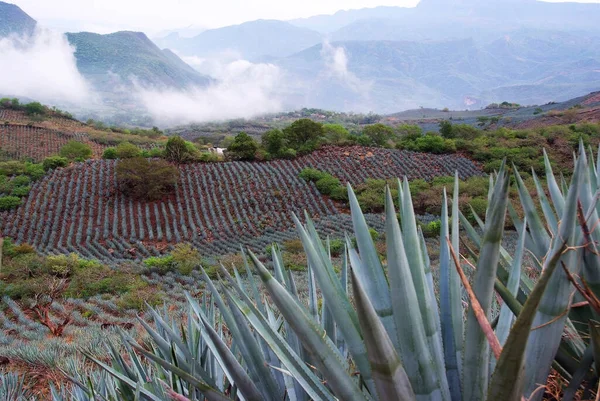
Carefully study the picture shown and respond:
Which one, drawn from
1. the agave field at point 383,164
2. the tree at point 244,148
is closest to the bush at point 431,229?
the agave field at point 383,164

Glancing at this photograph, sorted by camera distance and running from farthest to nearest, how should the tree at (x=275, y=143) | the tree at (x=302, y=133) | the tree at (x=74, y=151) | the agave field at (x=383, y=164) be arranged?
the tree at (x=74, y=151) → the tree at (x=302, y=133) → the tree at (x=275, y=143) → the agave field at (x=383, y=164)

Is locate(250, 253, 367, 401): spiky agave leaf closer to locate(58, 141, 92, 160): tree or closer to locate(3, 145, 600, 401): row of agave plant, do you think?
locate(3, 145, 600, 401): row of agave plant

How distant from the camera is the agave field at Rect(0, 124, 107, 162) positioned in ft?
133

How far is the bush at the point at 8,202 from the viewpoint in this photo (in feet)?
64.4

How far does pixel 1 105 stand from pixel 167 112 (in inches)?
5638

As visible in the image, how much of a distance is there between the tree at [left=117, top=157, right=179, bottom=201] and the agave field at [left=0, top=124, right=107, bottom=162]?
878 inches

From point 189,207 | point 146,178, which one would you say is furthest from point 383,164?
point 146,178

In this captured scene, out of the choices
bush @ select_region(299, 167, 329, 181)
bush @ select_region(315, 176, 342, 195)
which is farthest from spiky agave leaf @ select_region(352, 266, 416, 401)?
bush @ select_region(299, 167, 329, 181)

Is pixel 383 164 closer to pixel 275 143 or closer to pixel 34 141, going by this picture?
pixel 275 143

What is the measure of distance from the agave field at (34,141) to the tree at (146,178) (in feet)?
73.1

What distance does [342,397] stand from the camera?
869mm

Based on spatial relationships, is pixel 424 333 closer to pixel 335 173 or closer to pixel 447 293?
pixel 447 293

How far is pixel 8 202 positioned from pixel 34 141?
30385 mm

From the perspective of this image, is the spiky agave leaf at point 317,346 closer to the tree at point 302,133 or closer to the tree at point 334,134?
the tree at point 302,133
